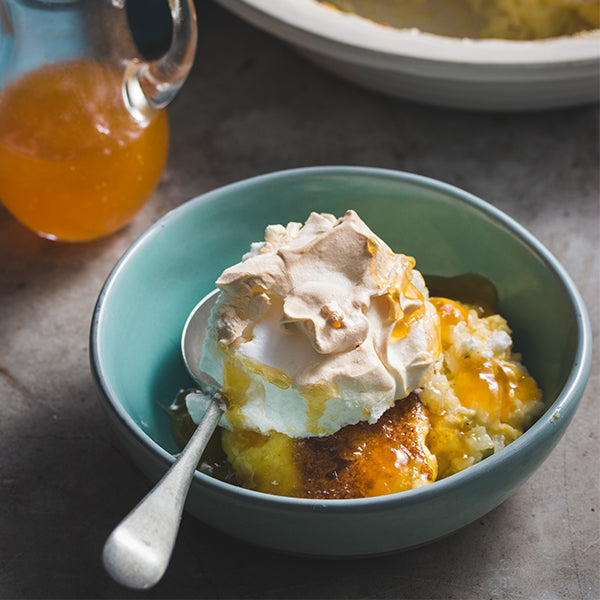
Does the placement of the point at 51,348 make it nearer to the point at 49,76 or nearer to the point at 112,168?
the point at 112,168

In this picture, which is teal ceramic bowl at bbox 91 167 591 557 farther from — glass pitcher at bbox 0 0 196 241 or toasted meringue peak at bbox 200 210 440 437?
glass pitcher at bbox 0 0 196 241

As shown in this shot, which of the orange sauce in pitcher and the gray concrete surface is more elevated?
the orange sauce in pitcher

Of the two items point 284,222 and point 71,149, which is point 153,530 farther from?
point 71,149

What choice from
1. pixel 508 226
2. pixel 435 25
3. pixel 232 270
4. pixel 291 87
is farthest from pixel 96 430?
pixel 435 25

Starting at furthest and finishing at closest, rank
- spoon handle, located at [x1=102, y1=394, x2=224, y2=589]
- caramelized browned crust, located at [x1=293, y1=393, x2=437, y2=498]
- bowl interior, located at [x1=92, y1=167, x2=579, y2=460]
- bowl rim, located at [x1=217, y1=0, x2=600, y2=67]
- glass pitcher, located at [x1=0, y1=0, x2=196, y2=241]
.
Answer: bowl rim, located at [x1=217, y1=0, x2=600, y2=67]
glass pitcher, located at [x1=0, y1=0, x2=196, y2=241]
bowl interior, located at [x1=92, y1=167, x2=579, y2=460]
caramelized browned crust, located at [x1=293, y1=393, x2=437, y2=498]
spoon handle, located at [x1=102, y1=394, x2=224, y2=589]

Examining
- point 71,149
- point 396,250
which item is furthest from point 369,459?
point 71,149

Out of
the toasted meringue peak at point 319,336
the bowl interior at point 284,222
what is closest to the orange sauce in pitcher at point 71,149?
the bowl interior at point 284,222

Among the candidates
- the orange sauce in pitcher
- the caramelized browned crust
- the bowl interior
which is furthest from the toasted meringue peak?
the orange sauce in pitcher
